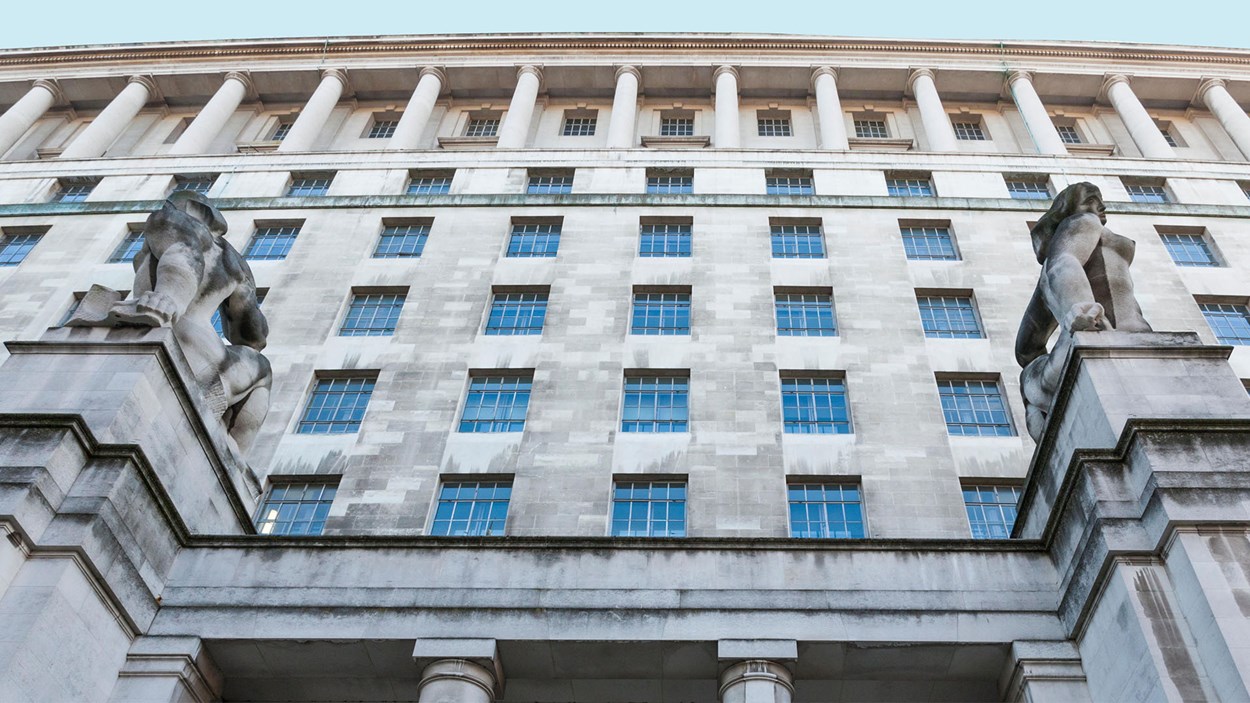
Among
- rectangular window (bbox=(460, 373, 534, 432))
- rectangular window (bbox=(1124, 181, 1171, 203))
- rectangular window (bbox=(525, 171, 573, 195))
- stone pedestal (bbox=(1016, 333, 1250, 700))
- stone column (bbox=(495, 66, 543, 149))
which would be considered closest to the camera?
stone pedestal (bbox=(1016, 333, 1250, 700))

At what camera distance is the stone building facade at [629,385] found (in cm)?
1503

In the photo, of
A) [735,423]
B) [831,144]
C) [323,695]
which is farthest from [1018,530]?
[831,144]

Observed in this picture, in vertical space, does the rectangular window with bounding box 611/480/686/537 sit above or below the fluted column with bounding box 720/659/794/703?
above

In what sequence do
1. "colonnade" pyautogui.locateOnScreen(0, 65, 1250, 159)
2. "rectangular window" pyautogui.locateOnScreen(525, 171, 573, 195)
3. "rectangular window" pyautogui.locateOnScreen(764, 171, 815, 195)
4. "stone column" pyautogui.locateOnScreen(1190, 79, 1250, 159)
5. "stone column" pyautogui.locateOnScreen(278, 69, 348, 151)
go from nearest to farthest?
1. "rectangular window" pyautogui.locateOnScreen(764, 171, 815, 195)
2. "rectangular window" pyautogui.locateOnScreen(525, 171, 573, 195)
3. "colonnade" pyautogui.locateOnScreen(0, 65, 1250, 159)
4. "stone column" pyautogui.locateOnScreen(278, 69, 348, 151)
5. "stone column" pyautogui.locateOnScreen(1190, 79, 1250, 159)

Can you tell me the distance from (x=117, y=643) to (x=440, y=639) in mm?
4684

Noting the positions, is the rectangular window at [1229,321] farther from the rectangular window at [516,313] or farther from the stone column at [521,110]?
the stone column at [521,110]

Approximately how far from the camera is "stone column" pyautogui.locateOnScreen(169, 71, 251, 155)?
40812mm

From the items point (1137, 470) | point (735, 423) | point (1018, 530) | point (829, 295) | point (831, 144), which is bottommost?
point (1137, 470)

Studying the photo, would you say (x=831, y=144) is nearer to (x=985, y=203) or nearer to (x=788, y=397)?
(x=985, y=203)

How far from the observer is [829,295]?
97.0 feet

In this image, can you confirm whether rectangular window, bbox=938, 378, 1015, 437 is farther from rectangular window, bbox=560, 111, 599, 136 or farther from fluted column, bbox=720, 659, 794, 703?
rectangular window, bbox=560, 111, 599, 136

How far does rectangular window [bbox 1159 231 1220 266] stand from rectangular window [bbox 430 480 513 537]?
22275mm

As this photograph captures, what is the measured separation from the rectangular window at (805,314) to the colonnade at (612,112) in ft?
37.9

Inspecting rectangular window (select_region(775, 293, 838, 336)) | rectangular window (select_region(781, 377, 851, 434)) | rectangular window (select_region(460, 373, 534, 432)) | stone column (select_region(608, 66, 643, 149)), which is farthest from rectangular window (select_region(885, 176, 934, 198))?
rectangular window (select_region(460, 373, 534, 432))
